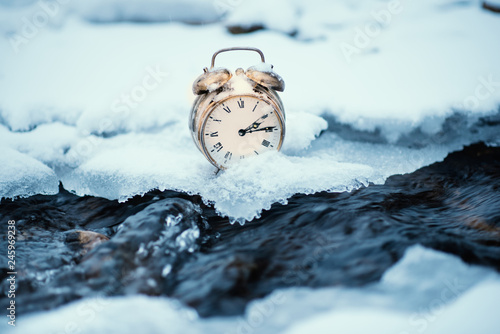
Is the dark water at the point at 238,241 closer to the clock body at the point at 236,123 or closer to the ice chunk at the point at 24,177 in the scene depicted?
the ice chunk at the point at 24,177

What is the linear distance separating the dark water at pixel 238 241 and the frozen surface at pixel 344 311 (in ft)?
0.19

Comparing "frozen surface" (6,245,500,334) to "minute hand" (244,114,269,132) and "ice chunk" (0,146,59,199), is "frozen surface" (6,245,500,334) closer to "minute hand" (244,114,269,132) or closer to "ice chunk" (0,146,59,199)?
"minute hand" (244,114,269,132)

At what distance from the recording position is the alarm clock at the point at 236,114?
3.03 m

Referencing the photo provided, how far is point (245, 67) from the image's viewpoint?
496 centimetres

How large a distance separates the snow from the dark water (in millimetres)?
210

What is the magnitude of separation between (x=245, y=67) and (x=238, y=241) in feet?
9.85

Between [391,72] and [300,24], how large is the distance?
5.78 feet

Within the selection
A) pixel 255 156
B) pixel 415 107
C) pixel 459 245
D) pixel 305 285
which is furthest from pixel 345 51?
pixel 305 285

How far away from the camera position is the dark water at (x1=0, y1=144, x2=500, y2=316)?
2.01 meters

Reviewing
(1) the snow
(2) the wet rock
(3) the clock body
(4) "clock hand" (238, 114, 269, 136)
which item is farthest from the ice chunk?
(4) "clock hand" (238, 114, 269, 136)

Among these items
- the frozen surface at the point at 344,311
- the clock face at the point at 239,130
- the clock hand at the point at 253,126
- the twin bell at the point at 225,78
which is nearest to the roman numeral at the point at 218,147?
the clock face at the point at 239,130

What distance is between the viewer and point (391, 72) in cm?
482

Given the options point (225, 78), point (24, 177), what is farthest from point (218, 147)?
point (24, 177)

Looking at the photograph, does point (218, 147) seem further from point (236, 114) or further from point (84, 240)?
point (84, 240)
